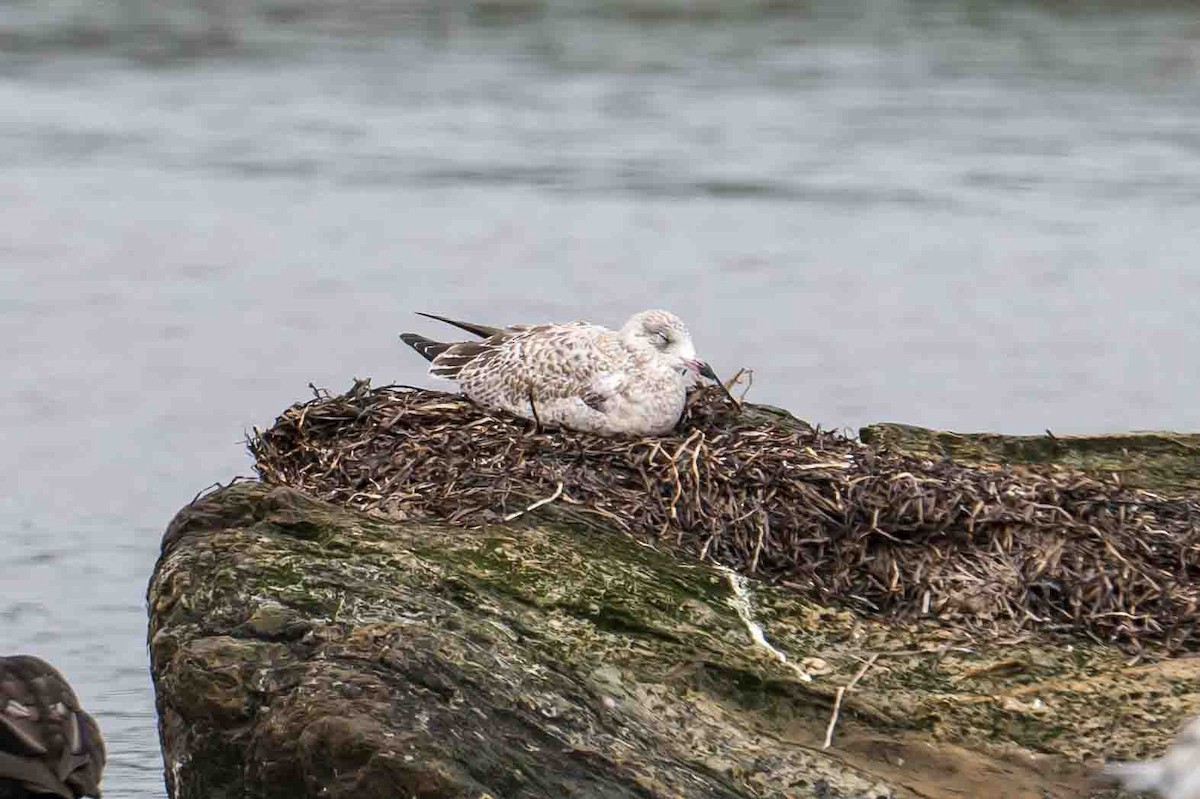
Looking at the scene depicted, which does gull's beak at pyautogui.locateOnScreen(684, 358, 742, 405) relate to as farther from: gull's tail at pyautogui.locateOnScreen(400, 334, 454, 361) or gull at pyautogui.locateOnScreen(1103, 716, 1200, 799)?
gull at pyautogui.locateOnScreen(1103, 716, 1200, 799)

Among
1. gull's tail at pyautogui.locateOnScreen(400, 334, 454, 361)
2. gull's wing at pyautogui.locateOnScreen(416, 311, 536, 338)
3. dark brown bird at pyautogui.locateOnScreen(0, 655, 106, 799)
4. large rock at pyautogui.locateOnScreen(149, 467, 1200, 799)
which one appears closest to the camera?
large rock at pyautogui.locateOnScreen(149, 467, 1200, 799)

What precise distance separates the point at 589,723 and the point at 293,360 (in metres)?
9.30

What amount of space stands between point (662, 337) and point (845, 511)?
1150mm

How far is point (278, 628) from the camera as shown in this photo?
200 inches

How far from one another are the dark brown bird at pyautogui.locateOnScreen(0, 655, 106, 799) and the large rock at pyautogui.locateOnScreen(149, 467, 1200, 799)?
30 centimetres

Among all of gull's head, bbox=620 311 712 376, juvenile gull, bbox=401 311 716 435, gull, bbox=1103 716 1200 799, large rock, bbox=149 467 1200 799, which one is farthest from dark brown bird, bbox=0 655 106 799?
gull, bbox=1103 716 1200 799

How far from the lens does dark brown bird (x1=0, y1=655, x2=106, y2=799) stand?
520cm

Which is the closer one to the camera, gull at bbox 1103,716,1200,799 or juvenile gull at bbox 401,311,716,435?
gull at bbox 1103,716,1200,799

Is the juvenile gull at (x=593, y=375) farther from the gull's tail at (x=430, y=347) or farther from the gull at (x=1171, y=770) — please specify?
the gull at (x=1171, y=770)

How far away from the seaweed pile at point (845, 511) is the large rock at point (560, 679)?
114 millimetres

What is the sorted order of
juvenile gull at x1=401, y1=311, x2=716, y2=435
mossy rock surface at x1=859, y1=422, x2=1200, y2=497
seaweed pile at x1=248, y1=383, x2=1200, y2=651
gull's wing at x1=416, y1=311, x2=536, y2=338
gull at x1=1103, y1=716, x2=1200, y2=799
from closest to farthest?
gull at x1=1103, y1=716, x2=1200, y2=799, seaweed pile at x1=248, y1=383, x2=1200, y2=651, juvenile gull at x1=401, y1=311, x2=716, y2=435, mossy rock surface at x1=859, y1=422, x2=1200, y2=497, gull's wing at x1=416, y1=311, x2=536, y2=338

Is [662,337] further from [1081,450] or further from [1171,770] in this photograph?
[1171,770]

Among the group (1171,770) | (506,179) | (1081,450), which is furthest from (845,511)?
(506,179)

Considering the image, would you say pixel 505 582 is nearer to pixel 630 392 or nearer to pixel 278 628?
pixel 278 628
